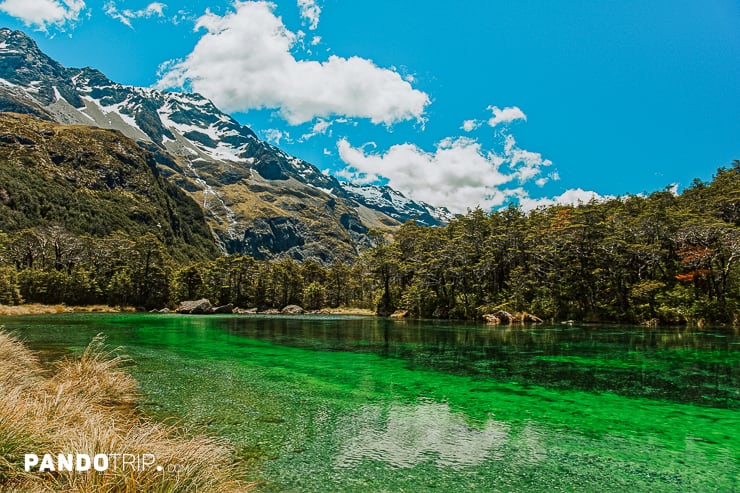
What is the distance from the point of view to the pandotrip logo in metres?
6.03

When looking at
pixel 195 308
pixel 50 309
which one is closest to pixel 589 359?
pixel 195 308

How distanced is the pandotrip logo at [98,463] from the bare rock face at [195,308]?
93807 mm

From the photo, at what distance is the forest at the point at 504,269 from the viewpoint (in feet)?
190

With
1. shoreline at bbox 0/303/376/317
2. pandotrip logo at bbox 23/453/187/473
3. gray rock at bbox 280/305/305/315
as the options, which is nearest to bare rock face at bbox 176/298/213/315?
shoreline at bbox 0/303/376/317

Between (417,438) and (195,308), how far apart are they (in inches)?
3594

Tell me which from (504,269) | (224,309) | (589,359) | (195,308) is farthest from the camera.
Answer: (224,309)

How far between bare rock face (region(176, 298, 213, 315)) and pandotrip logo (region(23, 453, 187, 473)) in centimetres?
9381

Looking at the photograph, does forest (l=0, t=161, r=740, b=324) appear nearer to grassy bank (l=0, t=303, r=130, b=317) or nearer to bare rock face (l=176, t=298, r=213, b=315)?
grassy bank (l=0, t=303, r=130, b=317)

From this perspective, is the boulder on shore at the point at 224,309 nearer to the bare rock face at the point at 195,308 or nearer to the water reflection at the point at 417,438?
the bare rock face at the point at 195,308

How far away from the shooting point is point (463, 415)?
48.2ft

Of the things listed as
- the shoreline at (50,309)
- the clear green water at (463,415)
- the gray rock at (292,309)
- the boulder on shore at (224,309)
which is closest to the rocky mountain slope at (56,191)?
the shoreline at (50,309)

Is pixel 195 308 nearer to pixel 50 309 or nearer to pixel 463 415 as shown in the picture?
pixel 50 309

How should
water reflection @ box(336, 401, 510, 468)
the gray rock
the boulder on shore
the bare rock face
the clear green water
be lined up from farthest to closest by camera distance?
the gray rock, the boulder on shore, the bare rock face, water reflection @ box(336, 401, 510, 468), the clear green water

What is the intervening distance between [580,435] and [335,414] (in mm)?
7793
